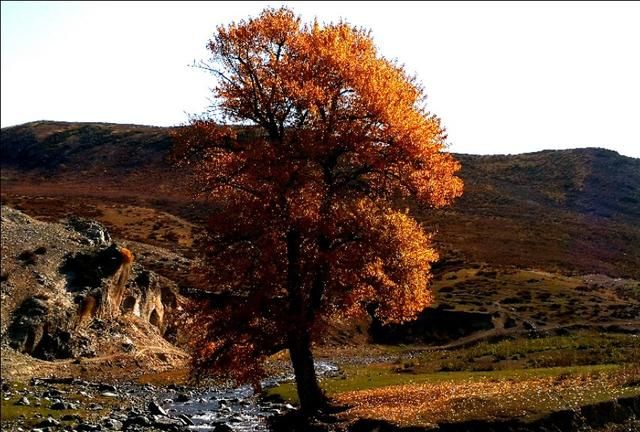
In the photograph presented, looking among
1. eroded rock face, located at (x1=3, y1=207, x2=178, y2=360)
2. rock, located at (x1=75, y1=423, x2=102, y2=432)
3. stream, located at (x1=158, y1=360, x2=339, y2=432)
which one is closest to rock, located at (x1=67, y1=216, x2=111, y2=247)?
eroded rock face, located at (x1=3, y1=207, x2=178, y2=360)

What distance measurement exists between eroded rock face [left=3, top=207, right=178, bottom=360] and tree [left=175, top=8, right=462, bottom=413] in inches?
1033

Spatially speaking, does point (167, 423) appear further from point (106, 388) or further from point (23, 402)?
point (106, 388)

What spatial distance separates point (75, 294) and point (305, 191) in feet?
116

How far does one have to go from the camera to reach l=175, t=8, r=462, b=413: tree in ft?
88.1

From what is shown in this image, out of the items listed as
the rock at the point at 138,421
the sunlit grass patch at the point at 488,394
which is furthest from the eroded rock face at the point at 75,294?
the sunlit grass patch at the point at 488,394

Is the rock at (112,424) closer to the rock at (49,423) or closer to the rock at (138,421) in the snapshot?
the rock at (138,421)

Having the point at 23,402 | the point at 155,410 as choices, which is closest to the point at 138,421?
the point at 155,410

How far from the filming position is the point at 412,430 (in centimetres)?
2317

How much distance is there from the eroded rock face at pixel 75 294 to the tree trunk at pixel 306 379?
1092 inches

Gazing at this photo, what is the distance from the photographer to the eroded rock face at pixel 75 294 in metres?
48.4

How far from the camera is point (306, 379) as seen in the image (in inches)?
1121

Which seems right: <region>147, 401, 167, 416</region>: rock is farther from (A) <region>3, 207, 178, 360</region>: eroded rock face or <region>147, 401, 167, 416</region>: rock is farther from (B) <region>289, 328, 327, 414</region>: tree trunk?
(A) <region>3, 207, 178, 360</region>: eroded rock face

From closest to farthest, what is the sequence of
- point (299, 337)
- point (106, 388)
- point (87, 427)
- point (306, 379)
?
1. point (87, 427)
2. point (299, 337)
3. point (306, 379)
4. point (106, 388)

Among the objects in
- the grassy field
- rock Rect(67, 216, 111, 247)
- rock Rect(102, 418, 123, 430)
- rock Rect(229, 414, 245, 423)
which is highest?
rock Rect(67, 216, 111, 247)
